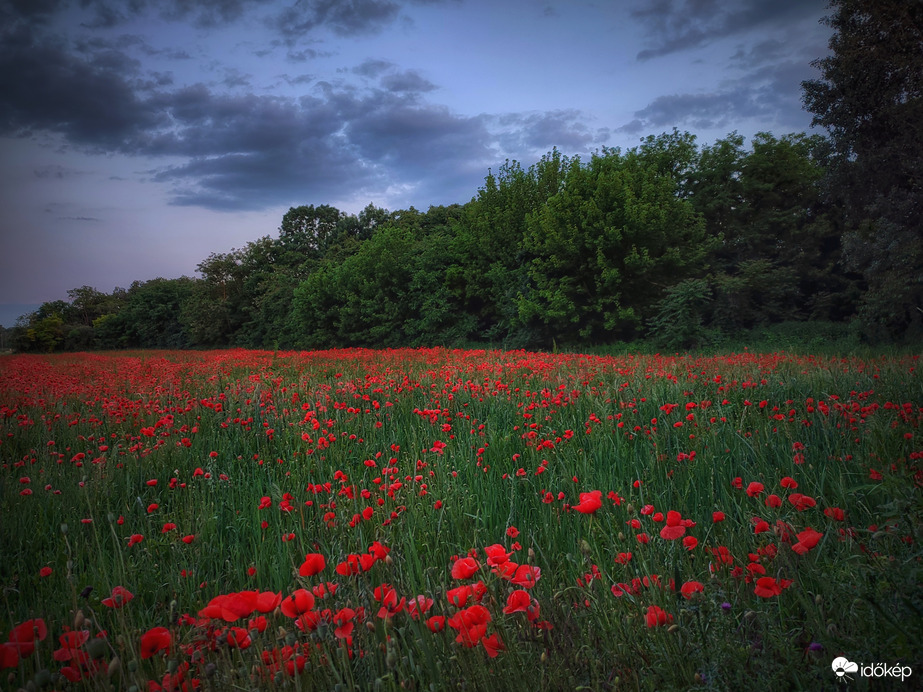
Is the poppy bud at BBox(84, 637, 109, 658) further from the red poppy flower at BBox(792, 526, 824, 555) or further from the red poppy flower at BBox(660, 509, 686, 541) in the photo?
the red poppy flower at BBox(792, 526, 824, 555)

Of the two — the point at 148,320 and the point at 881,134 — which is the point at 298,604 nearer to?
the point at 881,134

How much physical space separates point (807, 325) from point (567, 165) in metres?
12.6

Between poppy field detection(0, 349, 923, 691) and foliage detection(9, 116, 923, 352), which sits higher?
foliage detection(9, 116, 923, 352)

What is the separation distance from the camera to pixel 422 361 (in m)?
11.2

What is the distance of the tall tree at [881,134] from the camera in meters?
13.1

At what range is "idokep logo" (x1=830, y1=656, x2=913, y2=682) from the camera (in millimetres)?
1049

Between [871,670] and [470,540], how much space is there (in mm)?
1697

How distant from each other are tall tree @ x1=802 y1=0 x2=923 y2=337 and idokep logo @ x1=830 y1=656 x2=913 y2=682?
1666cm

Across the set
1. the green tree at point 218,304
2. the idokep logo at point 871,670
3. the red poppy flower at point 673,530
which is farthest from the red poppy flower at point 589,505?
the green tree at point 218,304

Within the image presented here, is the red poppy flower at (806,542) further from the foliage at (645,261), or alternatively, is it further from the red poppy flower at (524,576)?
the foliage at (645,261)

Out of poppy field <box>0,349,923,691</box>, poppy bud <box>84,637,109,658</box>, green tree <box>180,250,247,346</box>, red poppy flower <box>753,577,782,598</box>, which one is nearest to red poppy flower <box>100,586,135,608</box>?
poppy field <box>0,349,923,691</box>

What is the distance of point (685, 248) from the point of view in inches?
833

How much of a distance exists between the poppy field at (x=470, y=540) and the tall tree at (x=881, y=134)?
10.4 meters

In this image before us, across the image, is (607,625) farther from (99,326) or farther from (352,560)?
(99,326)
